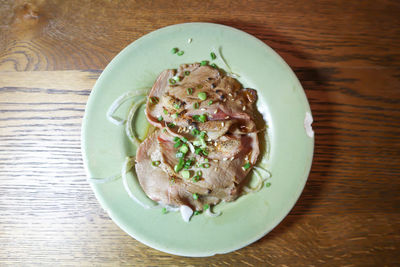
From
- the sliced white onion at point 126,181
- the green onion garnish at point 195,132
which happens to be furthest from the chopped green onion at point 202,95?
the sliced white onion at point 126,181

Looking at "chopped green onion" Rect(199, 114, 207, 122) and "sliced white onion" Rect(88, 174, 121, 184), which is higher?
"chopped green onion" Rect(199, 114, 207, 122)

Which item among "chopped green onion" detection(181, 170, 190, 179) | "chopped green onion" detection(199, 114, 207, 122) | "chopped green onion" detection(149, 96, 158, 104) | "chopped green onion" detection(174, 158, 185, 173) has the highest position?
"chopped green onion" detection(199, 114, 207, 122)

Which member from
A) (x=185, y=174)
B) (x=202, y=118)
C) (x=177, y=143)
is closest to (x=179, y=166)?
(x=185, y=174)

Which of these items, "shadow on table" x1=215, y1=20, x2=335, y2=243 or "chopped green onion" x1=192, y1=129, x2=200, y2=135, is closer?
"chopped green onion" x1=192, y1=129, x2=200, y2=135

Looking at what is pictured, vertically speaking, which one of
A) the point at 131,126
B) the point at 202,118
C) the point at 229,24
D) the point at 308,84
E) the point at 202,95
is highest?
the point at 229,24

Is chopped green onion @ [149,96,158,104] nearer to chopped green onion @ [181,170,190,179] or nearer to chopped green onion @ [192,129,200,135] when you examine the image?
chopped green onion @ [192,129,200,135]

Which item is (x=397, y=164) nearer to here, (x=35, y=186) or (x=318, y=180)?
(x=318, y=180)

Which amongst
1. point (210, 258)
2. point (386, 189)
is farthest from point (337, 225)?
point (210, 258)

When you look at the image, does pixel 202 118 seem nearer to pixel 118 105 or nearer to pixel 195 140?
pixel 195 140

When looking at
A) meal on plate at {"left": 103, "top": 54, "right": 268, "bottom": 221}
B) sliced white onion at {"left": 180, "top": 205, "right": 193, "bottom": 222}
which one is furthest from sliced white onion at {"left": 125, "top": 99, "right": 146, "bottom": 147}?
sliced white onion at {"left": 180, "top": 205, "right": 193, "bottom": 222}
